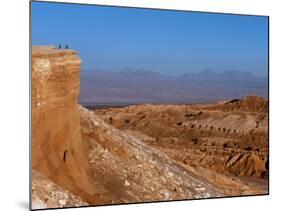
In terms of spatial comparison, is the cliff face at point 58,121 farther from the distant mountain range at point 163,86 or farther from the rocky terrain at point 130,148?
the distant mountain range at point 163,86

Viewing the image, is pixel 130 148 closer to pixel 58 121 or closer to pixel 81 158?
pixel 81 158

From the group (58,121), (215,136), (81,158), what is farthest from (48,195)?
(215,136)

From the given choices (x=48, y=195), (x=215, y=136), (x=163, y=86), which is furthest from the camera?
(x=215, y=136)

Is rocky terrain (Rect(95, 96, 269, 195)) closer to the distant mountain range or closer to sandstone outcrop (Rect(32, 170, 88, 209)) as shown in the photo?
the distant mountain range

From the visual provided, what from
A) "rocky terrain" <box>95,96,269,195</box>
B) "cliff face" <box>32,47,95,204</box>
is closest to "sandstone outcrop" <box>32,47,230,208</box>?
"cliff face" <box>32,47,95,204</box>

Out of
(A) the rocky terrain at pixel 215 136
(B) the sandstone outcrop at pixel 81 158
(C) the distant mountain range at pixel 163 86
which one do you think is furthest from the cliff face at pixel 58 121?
(A) the rocky terrain at pixel 215 136

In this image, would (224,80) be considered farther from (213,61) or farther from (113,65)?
(113,65)
